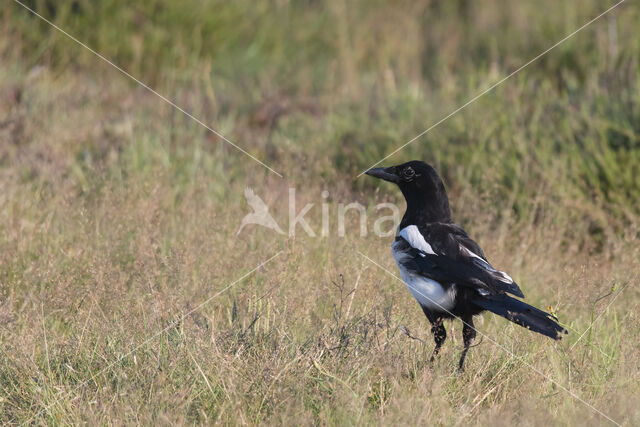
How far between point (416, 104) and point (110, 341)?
4084 mm

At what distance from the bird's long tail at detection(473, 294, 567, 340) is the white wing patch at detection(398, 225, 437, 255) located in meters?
0.33

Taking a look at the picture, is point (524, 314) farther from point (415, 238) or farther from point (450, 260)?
point (415, 238)

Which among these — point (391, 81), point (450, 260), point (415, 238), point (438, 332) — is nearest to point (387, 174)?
point (415, 238)

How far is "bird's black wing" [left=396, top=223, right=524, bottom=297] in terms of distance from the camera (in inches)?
125

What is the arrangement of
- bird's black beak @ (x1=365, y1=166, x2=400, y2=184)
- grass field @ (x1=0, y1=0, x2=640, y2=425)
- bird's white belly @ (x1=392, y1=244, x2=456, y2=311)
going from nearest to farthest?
grass field @ (x1=0, y1=0, x2=640, y2=425) → bird's white belly @ (x1=392, y1=244, x2=456, y2=311) → bird's black beak @ (x1=365, y1=166, x2=400, y2=184)

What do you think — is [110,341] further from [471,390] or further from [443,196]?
[443,196]

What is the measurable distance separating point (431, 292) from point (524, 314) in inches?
19.5

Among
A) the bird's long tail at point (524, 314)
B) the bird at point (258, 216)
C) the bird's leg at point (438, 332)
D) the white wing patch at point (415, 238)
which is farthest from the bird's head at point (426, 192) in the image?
the bird at point (258, 216)

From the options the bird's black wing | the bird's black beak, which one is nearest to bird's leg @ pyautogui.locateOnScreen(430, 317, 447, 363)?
the bird's black wing

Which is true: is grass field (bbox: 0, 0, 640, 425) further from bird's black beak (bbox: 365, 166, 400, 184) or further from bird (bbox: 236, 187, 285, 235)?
bird's black beak (bbox: 365, 166, 400, 184)

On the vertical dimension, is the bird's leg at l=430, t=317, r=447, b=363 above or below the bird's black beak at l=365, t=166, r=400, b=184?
below

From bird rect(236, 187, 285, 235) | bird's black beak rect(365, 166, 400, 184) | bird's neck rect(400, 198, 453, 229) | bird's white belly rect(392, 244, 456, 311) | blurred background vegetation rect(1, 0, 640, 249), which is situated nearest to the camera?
bird's white belly rect(392, 244, 456, 311)

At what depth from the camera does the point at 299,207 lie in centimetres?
491

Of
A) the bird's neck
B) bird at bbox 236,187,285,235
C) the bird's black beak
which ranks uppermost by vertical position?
the bird's black beak
